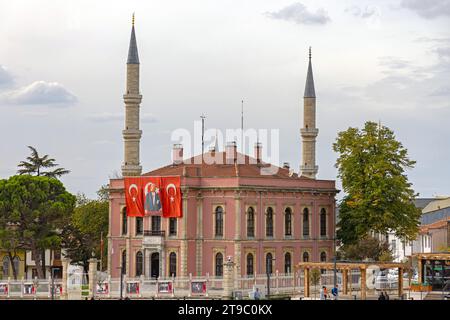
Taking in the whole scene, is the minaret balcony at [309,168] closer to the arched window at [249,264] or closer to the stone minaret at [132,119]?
the stone minaret at [132,119]

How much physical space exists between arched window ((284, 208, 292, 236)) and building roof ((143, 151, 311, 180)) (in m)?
2.08

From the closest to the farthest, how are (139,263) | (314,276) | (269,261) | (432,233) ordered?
(314,276) < (269,261) < (139,263) < (432,233)

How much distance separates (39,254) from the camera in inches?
3046

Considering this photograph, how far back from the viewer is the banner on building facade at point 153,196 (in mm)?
65312

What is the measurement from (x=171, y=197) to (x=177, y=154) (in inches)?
245

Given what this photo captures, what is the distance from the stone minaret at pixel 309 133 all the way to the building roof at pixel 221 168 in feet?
11.9

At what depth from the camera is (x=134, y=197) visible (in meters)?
67.1

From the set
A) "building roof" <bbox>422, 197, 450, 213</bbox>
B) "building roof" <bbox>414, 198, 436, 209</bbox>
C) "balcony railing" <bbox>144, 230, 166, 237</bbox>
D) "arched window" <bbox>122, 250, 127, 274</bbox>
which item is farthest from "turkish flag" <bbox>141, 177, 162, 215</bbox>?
"building roof" <bbox>414, 198, 436, 209</bbox>

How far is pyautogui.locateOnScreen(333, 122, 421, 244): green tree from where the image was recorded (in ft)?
221

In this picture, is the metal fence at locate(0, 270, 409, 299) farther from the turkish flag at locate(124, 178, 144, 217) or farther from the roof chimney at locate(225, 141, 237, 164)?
the roof chimney at locate(225, 141, 237, 164)

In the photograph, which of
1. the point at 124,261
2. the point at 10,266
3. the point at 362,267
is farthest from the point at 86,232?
the point at 362,267

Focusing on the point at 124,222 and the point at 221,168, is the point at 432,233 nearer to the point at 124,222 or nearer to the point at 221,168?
the point at 221,168

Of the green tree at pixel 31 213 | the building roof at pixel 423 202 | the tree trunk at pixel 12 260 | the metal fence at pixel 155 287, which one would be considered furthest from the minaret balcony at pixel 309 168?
the building roof at pixel 423 202
